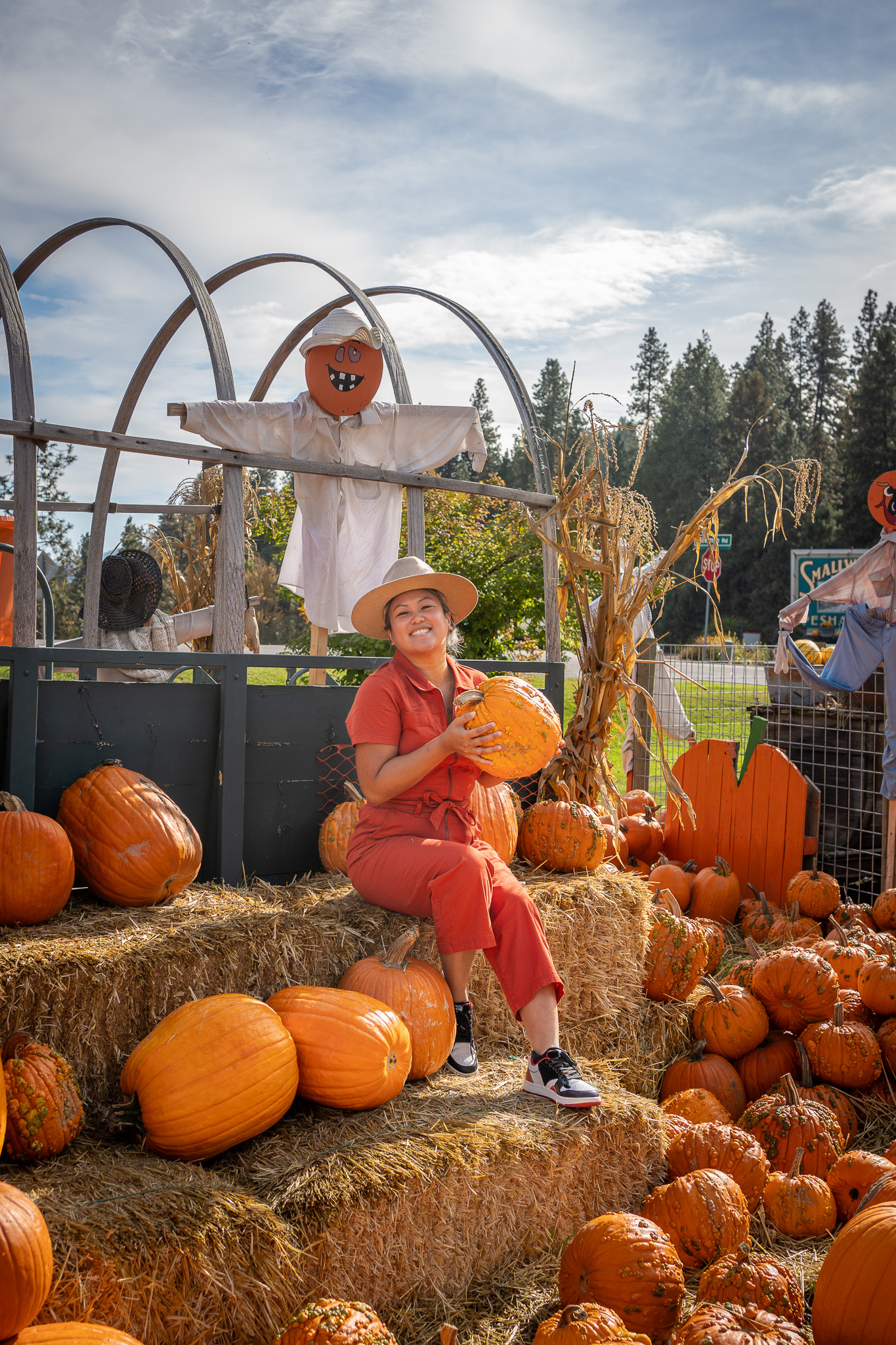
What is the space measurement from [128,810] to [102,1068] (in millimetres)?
829

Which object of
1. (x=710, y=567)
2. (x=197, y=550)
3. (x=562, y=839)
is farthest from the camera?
(x=197, y=550)

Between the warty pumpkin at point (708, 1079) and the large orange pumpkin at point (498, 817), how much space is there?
3.19 ft

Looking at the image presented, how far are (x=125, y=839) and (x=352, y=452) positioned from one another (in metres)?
2.19

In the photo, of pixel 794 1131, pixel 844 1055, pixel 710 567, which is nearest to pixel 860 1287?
pixel 794 1131

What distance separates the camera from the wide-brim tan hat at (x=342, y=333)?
170 inches

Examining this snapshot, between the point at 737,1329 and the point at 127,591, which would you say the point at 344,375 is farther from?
the point at 737,1329

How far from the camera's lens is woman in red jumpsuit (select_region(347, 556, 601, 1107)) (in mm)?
2580

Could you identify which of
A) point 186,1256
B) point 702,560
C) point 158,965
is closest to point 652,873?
point 702,560

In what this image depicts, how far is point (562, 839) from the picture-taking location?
3.71 m

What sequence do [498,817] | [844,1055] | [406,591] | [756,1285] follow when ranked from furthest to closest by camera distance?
1. [498,817]
2. [844,1055]
3. [406,591]
4. [756,1285]

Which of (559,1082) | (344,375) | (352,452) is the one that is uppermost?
(344,375)

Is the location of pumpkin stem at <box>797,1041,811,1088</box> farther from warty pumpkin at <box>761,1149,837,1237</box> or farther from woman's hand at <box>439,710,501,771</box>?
woman's hand at <box>439,710,501,771</box>

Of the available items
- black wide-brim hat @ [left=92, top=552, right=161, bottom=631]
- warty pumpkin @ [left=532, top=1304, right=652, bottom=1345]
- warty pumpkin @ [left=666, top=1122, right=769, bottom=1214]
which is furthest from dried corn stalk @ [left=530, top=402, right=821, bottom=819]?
black wide-brim hat @ [left=92, top=552, right=161, bottom=631]

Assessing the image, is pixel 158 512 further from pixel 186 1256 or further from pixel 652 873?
pixel 186 1256
